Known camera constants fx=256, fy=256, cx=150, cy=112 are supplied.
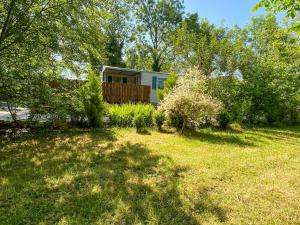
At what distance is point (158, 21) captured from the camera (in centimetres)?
3400

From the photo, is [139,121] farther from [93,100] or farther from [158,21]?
[158,21]

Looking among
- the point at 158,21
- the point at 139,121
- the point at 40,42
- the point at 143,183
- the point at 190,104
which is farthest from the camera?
the point at 158,21

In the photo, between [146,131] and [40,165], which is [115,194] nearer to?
[40,165]

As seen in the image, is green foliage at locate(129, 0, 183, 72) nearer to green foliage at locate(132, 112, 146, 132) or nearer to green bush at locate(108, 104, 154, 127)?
green bush at locate(108, 104, 154, 127)

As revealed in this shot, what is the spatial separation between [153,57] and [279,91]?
63.5ft

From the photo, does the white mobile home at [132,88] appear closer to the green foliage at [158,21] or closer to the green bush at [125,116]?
the green bush at [125,116]

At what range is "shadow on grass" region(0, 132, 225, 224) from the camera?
3486 mm

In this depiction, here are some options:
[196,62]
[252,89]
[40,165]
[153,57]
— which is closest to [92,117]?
[40,165]

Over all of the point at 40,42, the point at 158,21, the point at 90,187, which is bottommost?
the point at 90,187

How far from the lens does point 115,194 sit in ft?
13.6

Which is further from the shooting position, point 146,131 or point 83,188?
point 146,131

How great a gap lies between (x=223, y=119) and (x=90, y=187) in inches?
349

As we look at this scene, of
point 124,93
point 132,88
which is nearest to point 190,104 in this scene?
point 124,93

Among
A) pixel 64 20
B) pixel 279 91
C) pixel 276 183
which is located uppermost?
pixel 64 20
